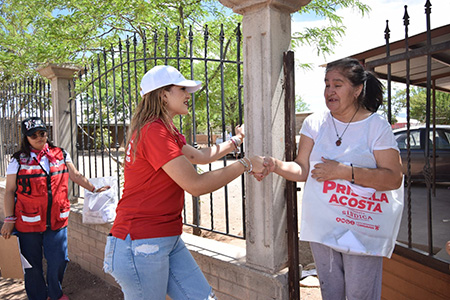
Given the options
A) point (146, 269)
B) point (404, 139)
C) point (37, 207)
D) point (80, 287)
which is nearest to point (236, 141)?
point (146, 269)

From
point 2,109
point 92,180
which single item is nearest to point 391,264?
point 92,180

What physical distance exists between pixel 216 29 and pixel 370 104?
3.95m

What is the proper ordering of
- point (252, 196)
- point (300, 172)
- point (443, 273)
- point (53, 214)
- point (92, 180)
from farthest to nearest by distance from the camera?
point (92, 180)
point (53, 214)
point (252, 196)
point (443, 273)
point (300, 172)

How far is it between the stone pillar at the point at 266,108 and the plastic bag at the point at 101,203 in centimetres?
A: 215

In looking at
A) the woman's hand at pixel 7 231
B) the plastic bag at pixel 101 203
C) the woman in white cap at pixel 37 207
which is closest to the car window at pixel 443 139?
the plastic bag at pixel 101 203

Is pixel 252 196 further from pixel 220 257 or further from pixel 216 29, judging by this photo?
pixel 216 29

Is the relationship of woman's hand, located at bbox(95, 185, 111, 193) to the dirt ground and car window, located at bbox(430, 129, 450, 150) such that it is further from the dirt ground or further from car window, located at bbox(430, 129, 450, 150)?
car window, located at bbox(430, 129, 450, 150)

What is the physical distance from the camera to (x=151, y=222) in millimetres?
1982

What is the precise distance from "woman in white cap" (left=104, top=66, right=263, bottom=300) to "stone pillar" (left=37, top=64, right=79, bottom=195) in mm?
3646

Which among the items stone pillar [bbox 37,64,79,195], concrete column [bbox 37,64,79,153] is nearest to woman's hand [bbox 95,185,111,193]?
stone pillar [bbox 37,64,79,195]

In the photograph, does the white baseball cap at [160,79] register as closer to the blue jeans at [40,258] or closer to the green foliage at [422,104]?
the blue jeans at [40,258]

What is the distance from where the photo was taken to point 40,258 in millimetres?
3725

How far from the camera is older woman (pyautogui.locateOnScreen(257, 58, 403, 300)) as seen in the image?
192cm

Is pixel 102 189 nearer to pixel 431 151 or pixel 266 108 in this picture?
pixel 266 108
